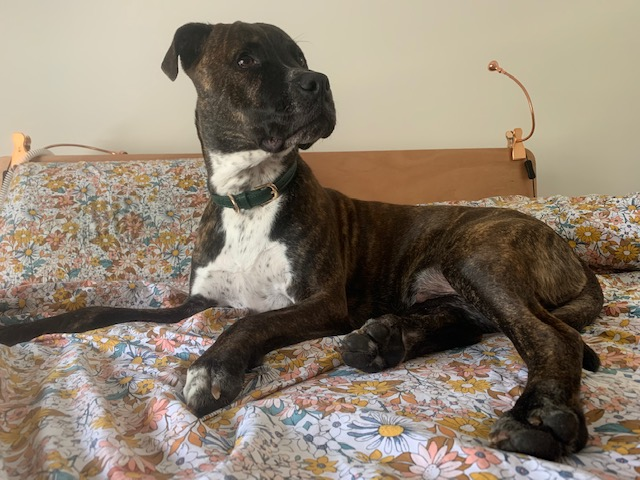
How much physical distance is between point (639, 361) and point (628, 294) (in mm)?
820

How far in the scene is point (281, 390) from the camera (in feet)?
4.04

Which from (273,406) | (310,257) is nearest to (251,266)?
(310,257)

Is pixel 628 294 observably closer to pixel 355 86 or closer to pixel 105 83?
pixel 355 86

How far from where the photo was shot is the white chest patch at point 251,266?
1.80 m

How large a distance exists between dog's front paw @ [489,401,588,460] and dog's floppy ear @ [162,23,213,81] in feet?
5.23

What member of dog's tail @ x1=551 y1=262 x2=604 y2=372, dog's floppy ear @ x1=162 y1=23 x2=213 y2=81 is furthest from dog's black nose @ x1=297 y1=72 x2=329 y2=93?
dog's tail @ x1=551 y1=262 x2=604 y2=372

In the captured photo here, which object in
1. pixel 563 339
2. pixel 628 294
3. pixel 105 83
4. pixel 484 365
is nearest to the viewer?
pixel 563 339

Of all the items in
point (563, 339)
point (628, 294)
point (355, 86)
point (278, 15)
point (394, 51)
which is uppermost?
point (278, 15)

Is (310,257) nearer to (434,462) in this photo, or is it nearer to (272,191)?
(272,191)

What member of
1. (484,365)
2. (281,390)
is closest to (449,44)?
(484,365)

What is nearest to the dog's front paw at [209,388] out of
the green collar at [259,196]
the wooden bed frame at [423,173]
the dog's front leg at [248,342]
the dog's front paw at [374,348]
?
the dog's front leg at [248,342]

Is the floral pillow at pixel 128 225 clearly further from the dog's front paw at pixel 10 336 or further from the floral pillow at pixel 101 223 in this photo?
the dog's front paw at pixel 10 336

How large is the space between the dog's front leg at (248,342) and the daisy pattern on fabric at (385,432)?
0.37 metres

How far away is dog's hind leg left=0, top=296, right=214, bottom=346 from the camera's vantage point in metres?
1.72
